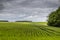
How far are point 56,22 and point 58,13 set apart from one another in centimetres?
188

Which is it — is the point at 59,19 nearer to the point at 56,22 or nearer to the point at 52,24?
the point at 56,22

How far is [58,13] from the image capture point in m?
33.7

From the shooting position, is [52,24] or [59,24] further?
[52,24]

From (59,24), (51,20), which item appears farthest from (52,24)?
(59,24)

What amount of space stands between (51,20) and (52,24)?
36.9 inches

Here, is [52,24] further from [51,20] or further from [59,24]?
[59,24]

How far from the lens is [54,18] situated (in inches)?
1371

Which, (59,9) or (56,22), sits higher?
(59,9)

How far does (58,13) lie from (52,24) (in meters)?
3.85

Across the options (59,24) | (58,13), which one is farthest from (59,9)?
(59,24)

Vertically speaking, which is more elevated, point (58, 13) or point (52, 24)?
point (58, 13)

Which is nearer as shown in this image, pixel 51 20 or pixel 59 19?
pixel 59 19

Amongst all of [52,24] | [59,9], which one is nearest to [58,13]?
[59,9]

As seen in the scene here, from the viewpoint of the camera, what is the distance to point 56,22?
3391cm
